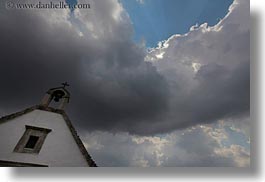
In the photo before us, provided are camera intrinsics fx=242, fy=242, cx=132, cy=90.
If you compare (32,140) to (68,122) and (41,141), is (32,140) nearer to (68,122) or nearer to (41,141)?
(41,141)

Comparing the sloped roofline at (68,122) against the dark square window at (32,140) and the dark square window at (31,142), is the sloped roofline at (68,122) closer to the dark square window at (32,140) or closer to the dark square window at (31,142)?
the dark square window at (32,140)

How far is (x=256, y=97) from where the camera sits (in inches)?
114

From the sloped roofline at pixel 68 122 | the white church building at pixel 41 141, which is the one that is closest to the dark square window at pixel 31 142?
the white church building at pixel 41 141

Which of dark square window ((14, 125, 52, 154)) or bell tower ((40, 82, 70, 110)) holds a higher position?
bell tower ((40, 82, 70, 110))

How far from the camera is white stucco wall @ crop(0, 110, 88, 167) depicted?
3389 millimetres

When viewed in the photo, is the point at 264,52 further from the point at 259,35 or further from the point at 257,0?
the point at 257,0

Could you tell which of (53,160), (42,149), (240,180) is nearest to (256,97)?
(240,180)

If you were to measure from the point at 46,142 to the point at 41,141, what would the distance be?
8 cm

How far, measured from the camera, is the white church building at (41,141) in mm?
3370

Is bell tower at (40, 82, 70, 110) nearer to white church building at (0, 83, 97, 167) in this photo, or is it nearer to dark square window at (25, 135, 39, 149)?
white church building at (0, 83, 97, 167)

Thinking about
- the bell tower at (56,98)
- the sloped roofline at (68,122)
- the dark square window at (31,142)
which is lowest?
the dark square window at (31,142)

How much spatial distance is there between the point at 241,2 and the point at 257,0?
19 cm

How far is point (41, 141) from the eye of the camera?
3.77 m

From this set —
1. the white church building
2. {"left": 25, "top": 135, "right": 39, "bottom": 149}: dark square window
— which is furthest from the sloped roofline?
{"left": 25, "top": 135, "right": 39, "bottom": 149}: dark square window
